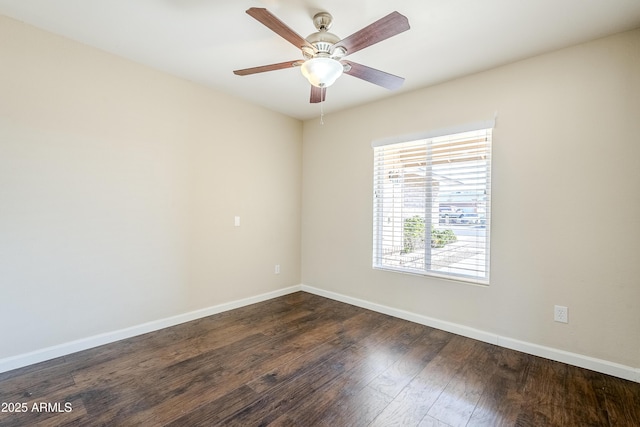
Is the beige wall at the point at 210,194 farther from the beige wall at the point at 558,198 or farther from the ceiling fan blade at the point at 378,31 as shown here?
the ceiling fan blade at the point at 378,31

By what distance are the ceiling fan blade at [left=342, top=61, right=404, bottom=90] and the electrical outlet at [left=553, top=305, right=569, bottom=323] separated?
220 centimetres

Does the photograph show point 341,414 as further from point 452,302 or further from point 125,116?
point 125,116

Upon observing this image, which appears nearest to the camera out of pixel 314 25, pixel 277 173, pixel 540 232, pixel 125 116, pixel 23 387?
pixel 23 387

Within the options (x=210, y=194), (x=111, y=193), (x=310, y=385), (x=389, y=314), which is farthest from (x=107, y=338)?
(x=389, y=314)

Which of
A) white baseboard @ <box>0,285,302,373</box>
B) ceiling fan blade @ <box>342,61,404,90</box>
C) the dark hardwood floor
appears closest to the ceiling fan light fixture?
ceiling fan blade @ <box>342,61,404,90</box>

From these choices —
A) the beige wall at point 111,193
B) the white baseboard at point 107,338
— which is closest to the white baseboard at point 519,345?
the white baseboard at point 107,338

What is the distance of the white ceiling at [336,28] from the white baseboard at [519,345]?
2431mm

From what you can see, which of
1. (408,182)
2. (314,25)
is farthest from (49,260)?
(408,182)

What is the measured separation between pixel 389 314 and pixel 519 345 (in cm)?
123

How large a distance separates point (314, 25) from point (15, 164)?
7.88ft

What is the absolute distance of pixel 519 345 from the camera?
246cm

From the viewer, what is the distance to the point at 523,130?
2480mm

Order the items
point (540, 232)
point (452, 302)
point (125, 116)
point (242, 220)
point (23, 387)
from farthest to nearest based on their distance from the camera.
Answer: point (242, 220), point (452, 302), point (125, 116), point (540, 232), point (23, 387)

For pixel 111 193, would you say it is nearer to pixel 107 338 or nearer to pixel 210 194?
pixel 210 194
